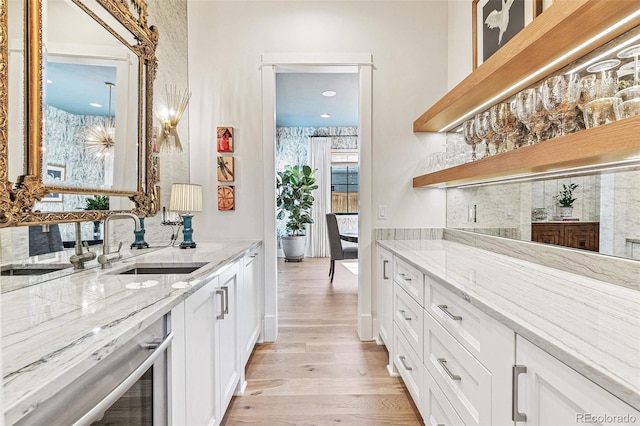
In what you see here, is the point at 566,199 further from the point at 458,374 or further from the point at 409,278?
the point at 458,374

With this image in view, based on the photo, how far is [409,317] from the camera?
75.4 inches

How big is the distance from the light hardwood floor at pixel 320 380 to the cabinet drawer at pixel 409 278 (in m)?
0.70

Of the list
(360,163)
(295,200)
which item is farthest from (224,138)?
(295,200)

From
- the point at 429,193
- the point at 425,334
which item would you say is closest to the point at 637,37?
the point at 425,334

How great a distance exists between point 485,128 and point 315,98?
12.1 feet

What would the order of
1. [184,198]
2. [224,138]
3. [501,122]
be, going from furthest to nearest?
[224,138] < [184,198] < [501,122]

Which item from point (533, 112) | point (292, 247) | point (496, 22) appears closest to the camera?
point (533, 112)

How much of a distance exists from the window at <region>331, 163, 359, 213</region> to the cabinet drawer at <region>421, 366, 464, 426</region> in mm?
6005

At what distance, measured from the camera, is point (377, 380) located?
2.24 meters

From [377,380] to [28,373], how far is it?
207 cm

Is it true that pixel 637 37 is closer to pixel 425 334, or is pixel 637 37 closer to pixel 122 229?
pixel 425 334

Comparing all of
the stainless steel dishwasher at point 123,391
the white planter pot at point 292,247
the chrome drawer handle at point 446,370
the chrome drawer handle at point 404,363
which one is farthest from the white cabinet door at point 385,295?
the white planter pot at point 292,247

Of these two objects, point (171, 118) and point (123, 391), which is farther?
point (171, 118)

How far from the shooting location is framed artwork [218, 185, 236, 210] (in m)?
2.85
